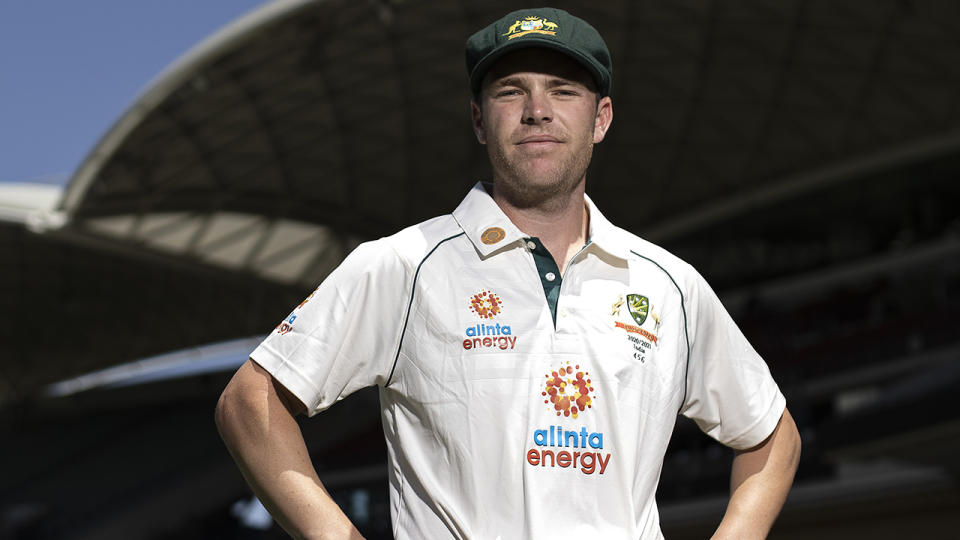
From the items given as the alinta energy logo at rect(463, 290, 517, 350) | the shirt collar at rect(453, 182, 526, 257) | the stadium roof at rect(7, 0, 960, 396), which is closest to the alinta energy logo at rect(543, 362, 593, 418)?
the alinta energy logo at rect(463, 290, 517, 350)

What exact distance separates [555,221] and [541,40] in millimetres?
461

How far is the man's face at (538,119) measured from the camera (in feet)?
8.89

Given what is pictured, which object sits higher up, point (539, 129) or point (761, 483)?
point (539, 129)

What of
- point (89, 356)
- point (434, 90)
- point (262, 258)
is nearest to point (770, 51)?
point (434, 90)

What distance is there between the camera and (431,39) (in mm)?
25547

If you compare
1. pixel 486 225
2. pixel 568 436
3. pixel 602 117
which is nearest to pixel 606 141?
pixel 602 117

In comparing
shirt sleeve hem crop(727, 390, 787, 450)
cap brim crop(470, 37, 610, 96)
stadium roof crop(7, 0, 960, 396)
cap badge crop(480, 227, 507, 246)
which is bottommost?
stadium roof crop(7, 0, 960, 396)

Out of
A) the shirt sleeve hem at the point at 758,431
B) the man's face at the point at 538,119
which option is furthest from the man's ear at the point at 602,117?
the shirt sleeve hem at the point at 758,431

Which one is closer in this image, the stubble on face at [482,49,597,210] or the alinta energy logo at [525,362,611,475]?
the alinta energy logo at [525,362,611,475]

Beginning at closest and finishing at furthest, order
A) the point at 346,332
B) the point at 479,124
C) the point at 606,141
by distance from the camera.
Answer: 1. the point at 346,332
2. the point at 479,124
3. the point at 606,141

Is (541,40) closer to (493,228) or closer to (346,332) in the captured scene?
(493,228)

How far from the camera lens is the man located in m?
2.51

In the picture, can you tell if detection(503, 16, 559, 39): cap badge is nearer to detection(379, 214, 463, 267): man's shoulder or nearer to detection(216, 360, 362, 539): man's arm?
detection(379, 214, 463, 267): man's shoulder

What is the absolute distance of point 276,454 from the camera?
252 centimetres
